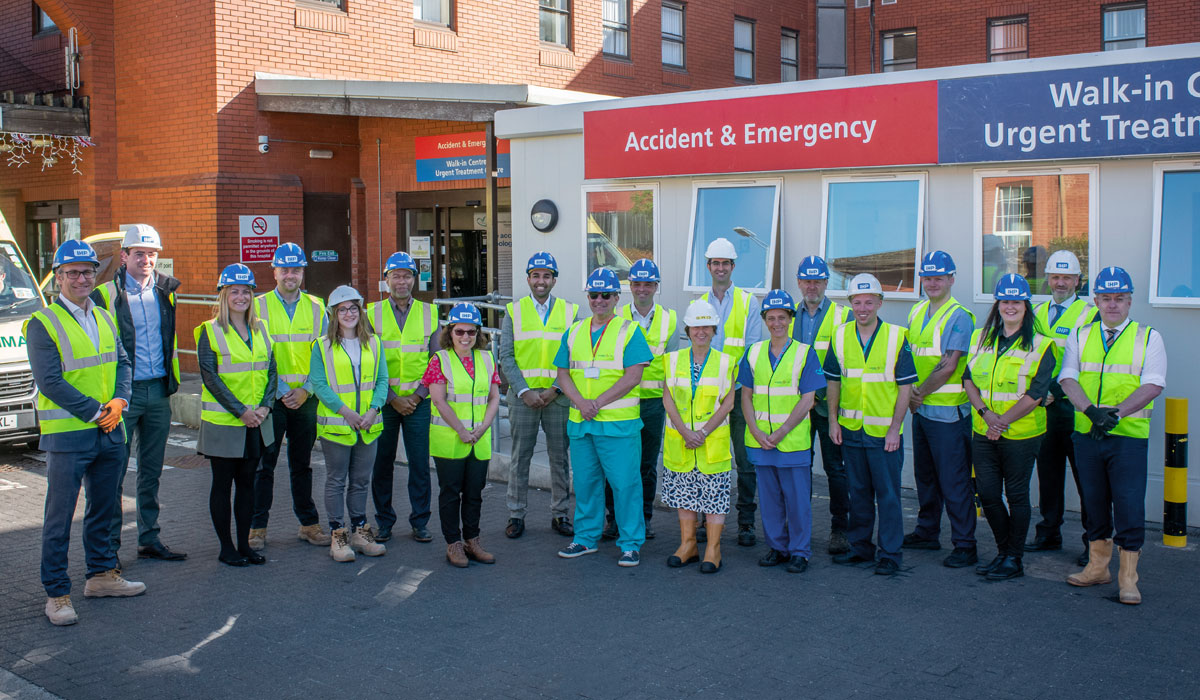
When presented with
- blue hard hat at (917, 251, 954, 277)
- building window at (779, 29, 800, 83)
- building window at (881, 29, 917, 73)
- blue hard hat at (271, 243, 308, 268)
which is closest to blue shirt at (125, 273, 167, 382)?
blue hard hat at (271, 243, 308, 268)

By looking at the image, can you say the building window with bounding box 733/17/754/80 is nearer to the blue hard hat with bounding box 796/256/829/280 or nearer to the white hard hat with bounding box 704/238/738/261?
the white hard hat with bounding box 704/238/738/261

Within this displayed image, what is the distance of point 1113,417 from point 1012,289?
972 mm

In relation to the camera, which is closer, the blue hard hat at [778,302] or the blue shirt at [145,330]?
the blue hard hat at [778,302]

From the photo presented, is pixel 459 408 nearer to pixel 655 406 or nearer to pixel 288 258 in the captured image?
pixel 655 406

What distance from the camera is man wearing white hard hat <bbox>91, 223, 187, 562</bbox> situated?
7.09m

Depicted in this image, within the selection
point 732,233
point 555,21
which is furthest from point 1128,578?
point 555,21

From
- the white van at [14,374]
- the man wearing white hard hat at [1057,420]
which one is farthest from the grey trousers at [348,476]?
the white van at [14,374]

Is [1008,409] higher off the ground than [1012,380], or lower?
lower

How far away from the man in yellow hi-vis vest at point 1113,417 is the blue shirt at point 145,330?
18.9 feet

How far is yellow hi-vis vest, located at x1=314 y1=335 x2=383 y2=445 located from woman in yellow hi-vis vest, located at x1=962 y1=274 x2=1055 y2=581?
395 cm

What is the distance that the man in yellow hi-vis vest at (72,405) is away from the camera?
6.17m

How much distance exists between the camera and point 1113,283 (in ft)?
21.8

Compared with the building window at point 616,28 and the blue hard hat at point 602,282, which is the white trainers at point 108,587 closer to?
the blue hard hat at point 602,282

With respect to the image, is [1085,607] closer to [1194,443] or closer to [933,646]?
[933,646]
